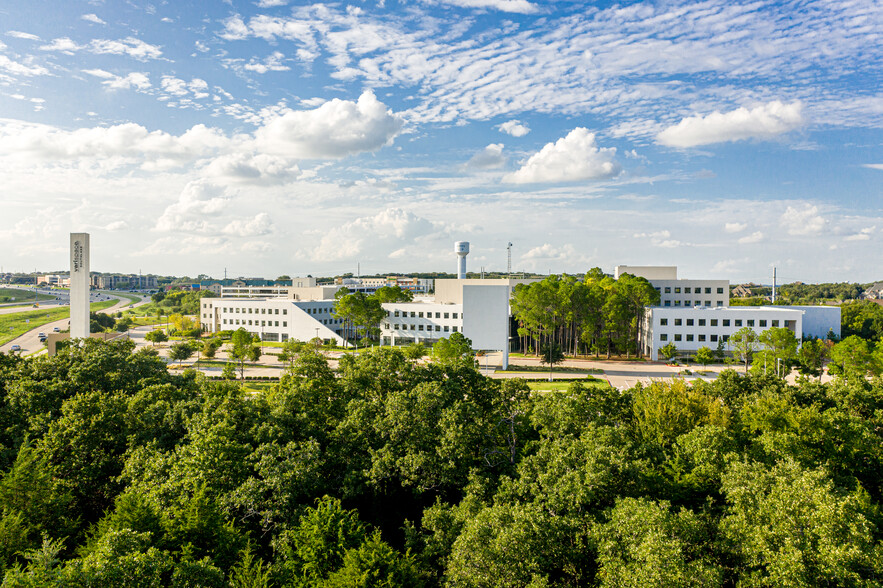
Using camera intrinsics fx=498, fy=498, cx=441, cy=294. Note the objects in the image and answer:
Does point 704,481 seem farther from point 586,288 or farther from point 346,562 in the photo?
point 586,288

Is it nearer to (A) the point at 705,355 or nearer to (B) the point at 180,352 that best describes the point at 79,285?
(B) the point at 180,352

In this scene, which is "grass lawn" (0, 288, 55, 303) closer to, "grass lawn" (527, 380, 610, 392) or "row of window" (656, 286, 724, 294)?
"grass lawn" (527, 380, 610, 392)

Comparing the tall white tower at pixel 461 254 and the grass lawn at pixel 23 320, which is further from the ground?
the tall white tower at pixel 461 254

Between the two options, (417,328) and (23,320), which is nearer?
(417,328)

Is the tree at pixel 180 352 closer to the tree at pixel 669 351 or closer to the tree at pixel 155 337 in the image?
the tree at pixel 155 337

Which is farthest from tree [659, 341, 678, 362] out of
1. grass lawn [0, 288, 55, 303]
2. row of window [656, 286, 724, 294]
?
grass lawn [0, 288, 55, 303]

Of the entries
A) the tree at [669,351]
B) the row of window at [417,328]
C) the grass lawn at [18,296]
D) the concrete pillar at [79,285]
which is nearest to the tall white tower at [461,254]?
the row of window at [417,328]

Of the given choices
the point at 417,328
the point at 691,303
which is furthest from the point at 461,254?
the point at 691,303
